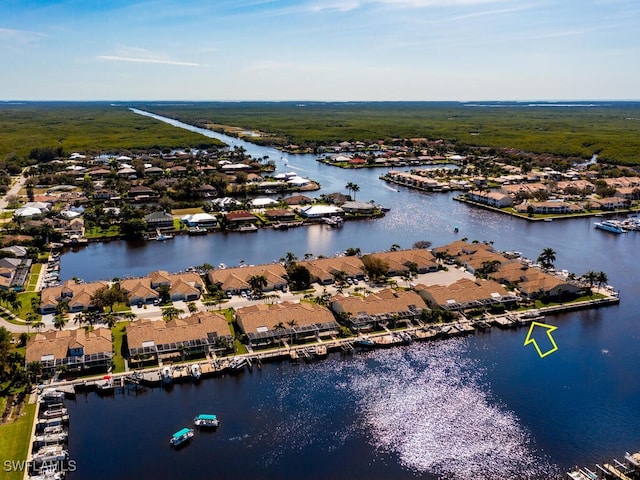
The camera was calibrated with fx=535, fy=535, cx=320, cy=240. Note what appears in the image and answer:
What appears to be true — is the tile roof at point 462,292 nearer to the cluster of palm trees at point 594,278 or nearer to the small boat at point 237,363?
the cluster of palm trees at point 594,278

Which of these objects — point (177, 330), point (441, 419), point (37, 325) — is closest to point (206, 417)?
point (177, 330)

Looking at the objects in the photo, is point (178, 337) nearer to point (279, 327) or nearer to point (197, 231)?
point (279, 327)

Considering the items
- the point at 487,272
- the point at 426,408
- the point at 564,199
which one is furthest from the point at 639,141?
the point at 426,408

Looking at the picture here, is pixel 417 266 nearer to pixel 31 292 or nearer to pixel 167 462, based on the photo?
pixel 167 462

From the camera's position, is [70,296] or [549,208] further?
[549,208]

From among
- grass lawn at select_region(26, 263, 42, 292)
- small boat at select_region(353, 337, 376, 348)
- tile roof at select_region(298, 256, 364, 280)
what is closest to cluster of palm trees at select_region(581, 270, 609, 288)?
tile roof at select_region(298, 256, 364, 280)

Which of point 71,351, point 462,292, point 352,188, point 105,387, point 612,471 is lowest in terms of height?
point 612,471

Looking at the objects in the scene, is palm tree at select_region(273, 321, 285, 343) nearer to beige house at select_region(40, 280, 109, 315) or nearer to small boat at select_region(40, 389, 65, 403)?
small boat at select_region(40, 389, 65, 403)
